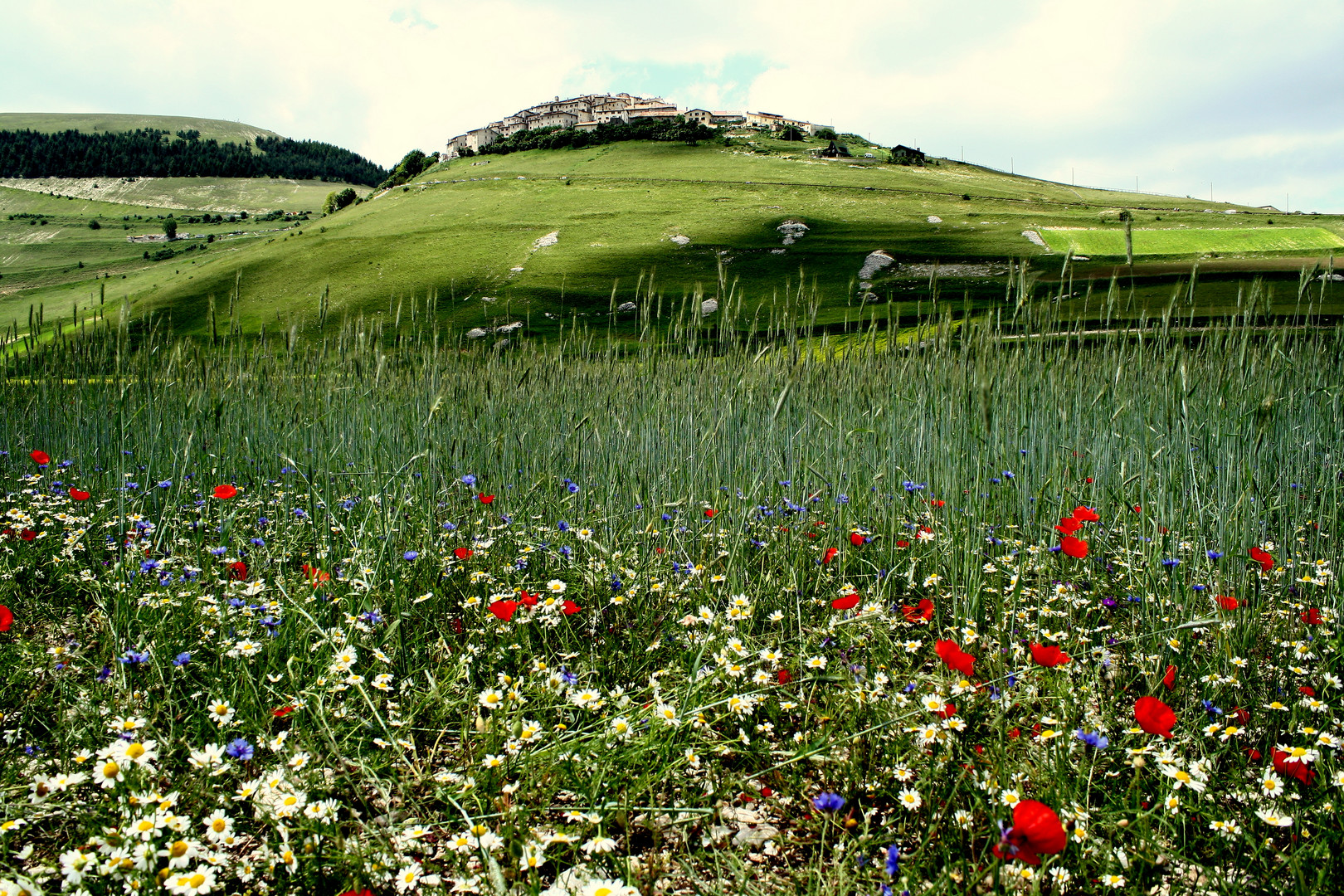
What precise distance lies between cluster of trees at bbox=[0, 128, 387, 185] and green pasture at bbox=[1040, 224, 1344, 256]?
128m

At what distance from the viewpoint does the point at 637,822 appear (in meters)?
1.34

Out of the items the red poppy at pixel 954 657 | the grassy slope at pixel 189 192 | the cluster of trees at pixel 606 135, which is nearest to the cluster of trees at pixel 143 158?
the grassy slope at pixel 189 192

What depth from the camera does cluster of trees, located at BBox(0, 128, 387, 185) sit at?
108000 mm

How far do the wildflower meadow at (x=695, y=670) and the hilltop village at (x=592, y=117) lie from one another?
8814 cm

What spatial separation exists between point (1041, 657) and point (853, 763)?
1.46 ft

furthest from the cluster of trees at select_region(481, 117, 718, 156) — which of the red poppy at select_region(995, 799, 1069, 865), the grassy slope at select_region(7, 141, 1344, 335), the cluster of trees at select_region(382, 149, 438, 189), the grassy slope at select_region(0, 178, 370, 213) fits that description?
the red poppy at select_region(995, 799, 1069, 865)

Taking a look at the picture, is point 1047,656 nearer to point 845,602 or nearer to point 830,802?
point 845,602

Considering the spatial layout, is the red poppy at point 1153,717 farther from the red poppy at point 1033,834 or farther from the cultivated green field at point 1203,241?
the cultivated green field at point 1203,241

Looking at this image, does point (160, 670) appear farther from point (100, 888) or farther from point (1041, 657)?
point (1041, 657)

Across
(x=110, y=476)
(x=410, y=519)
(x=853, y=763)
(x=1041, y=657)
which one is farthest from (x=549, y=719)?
(x=110, y=476)

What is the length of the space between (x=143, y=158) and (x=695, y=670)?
148 meters

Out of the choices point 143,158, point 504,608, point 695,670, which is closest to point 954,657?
point 695,670

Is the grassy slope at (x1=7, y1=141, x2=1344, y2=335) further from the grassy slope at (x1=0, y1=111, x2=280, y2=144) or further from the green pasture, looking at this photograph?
the grassy slope at (x1=0, y1=111, x2=280, y2=144)

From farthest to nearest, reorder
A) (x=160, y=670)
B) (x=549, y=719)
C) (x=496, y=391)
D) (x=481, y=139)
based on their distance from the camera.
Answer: (x=481, y=139) → (x=496, y=391) → (x=549, y=719) → (x=160, y=670)
